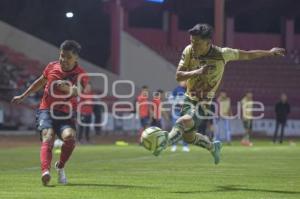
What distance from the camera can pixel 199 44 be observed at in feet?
30.9

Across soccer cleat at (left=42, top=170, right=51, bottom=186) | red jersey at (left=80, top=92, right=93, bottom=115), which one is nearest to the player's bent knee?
soccer cleat at (left=42, top=170, right=51, bottom=186)

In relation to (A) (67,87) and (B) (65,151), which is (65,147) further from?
(A) (67,87)

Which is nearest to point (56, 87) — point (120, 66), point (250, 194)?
point (250, 194)

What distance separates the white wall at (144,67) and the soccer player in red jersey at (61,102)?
102 ft

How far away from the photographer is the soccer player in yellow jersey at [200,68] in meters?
9.37

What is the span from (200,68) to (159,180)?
6.90 ft

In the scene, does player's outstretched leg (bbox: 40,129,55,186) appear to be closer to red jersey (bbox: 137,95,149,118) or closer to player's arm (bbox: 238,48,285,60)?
player's arm (bbox: 238,48,285,60)

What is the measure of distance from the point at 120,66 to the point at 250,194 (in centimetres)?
3366

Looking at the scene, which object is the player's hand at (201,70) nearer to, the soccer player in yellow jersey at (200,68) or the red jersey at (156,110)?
the soccer player in yellow jersey at (200,68)

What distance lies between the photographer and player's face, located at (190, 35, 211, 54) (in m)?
9.38

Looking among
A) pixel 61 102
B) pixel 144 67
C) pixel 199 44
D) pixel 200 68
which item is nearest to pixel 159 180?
pixel 61 102

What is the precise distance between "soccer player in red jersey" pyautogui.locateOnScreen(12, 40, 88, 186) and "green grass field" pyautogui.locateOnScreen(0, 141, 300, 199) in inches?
22.2

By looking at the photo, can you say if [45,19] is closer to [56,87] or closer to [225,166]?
[225,166]

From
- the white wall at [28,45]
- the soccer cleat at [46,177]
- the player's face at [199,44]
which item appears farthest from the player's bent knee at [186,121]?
the white wall at [28,45]
